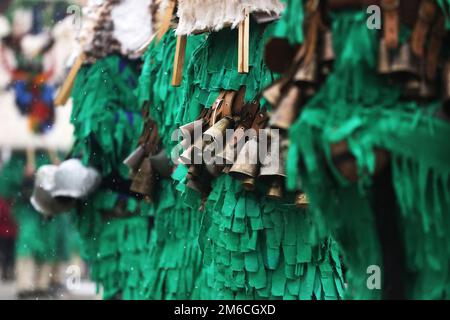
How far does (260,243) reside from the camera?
3.54m

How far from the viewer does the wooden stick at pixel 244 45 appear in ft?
11.2

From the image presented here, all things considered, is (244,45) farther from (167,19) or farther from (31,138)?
(31,138)

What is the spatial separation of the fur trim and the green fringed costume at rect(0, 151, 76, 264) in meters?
2.85

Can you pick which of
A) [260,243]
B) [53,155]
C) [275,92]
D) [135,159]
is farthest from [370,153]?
[53,155]

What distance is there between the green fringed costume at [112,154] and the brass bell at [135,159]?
256 millimetres

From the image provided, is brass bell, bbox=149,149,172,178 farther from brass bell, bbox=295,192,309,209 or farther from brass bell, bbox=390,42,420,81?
brass bell, bbox=390,42,420,81

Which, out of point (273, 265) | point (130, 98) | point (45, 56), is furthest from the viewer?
point (45, 56)

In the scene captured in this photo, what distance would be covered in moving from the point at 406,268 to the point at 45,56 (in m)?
4.35

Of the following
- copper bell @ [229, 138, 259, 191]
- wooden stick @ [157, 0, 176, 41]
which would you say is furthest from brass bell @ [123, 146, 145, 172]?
copper bell @ [229, 138, 259, 191]

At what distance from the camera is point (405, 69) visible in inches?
90.0

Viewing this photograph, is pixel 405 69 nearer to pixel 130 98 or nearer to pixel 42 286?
pixel 130 98

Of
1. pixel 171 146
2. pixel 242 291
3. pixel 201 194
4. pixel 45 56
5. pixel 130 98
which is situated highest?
pixel 45 56

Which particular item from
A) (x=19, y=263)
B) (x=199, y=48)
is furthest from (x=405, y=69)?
(x=19, y=263)

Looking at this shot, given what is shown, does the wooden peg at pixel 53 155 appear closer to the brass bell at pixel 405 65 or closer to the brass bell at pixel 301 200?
the brass bell at pixel 301 200
